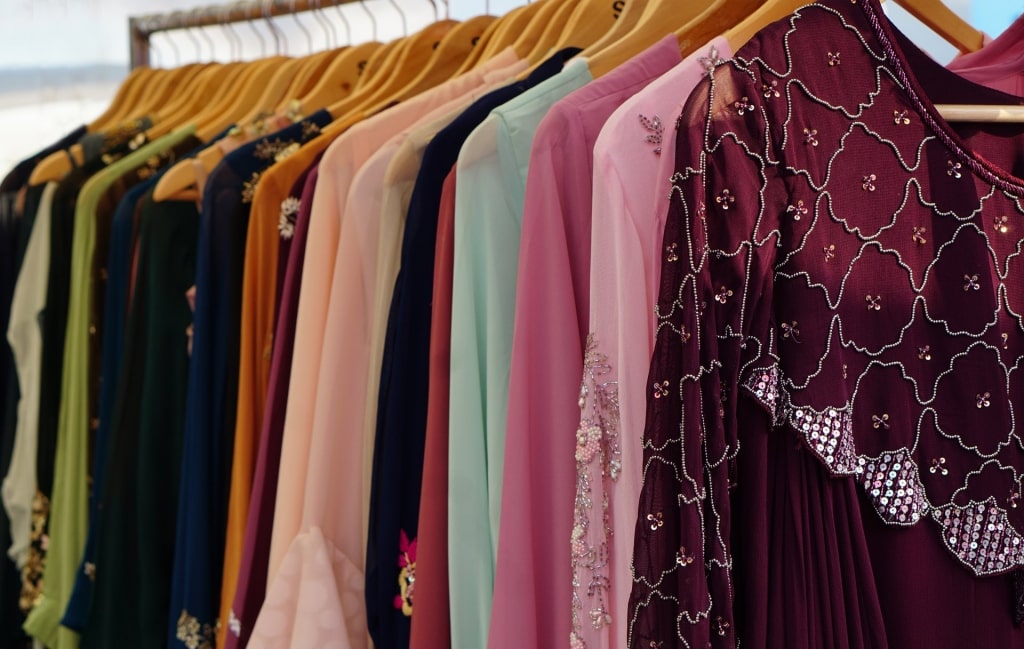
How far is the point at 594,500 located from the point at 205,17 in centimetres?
119

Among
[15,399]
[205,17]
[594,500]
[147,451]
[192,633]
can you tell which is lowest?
[192,633]

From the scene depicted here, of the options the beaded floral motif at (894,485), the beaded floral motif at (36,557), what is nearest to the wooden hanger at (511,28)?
the beaded floral motif at (894,485)

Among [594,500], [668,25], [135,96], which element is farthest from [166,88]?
[594,500]


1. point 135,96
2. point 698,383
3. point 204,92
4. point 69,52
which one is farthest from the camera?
point 69,52

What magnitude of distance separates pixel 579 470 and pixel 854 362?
0.74 feet

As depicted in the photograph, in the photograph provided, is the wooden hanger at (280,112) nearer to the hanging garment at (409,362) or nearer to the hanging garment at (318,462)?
the hanging garment at (318,462)

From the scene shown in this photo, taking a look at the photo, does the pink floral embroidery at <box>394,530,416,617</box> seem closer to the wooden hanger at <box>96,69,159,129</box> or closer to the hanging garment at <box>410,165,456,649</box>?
the hanging garment at <box>410,165,456,649</box>

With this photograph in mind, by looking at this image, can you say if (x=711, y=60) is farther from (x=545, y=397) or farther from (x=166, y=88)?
(x=166, y=88)

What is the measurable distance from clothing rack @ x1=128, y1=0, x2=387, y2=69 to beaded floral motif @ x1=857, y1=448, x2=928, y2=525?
1.02 m

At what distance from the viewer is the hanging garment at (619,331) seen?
2.55ft

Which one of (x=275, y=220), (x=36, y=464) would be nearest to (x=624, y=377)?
(x=275, y=220)

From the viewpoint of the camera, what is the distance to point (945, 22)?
3.29 feet

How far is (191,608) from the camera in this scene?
3.72ft

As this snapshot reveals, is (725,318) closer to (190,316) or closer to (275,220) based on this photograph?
(275,220)
